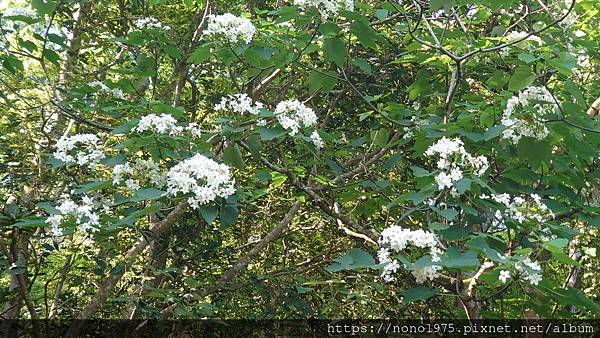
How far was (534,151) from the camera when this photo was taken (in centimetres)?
225

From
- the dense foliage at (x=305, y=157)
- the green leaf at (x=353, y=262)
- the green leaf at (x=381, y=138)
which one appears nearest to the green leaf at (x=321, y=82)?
the dense foliage at (x=305, y=157)

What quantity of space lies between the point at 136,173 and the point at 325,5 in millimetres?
1004

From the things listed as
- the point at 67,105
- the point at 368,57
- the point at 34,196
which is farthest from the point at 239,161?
the point at 368,57

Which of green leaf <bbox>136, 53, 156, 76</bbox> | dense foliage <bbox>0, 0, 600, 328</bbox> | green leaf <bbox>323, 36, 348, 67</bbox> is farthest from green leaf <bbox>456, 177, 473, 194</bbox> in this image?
green leaf <bbox>136, 53, 156, 76</bbox>

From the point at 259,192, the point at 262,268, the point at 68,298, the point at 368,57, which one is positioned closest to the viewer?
the point at 259,192

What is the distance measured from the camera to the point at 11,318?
350 cm

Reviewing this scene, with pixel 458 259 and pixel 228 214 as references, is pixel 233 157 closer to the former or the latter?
pixel 228 214

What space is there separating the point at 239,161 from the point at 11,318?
6.46ft

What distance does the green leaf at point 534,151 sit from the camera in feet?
7.38

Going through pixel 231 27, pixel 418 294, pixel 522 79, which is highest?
pixel 231 27

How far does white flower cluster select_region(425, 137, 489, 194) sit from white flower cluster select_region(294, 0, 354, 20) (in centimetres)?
66

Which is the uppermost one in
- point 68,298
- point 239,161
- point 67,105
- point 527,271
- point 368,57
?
point 368,57

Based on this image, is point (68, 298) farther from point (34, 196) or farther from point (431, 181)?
point (431, 181)

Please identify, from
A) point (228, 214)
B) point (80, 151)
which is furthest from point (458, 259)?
point (80, 151)
